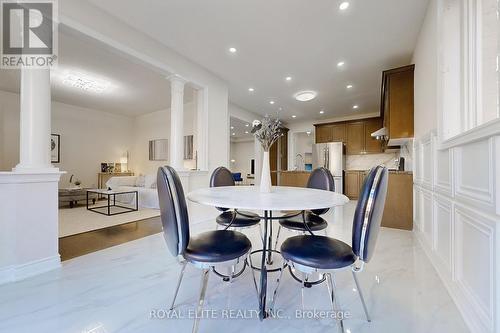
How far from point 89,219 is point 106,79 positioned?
284 cm

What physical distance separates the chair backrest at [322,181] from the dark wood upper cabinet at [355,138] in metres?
4.96

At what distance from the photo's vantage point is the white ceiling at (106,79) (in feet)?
11.3

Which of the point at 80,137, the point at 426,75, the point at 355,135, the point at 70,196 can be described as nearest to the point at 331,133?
the point at 355,135

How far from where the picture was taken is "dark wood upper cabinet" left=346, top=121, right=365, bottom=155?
6639 millimetres

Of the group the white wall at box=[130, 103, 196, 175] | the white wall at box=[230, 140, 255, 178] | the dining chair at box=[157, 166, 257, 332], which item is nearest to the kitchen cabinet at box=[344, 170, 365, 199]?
the white wall at box=[130, 103, 196, 175]

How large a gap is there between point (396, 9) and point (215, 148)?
3.24 m

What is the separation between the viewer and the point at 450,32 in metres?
1.83

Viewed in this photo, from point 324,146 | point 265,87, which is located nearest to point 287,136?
point 324,146

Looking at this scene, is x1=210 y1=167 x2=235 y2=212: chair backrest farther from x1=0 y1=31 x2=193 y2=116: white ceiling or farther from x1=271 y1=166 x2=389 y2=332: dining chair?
x1=0 y1=31 x2=193 y2=116: white ceiling

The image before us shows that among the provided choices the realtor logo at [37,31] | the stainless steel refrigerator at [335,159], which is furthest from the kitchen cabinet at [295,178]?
the realtor logo at [37,31]

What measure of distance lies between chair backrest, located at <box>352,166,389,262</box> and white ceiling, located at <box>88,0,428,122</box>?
2.20 m

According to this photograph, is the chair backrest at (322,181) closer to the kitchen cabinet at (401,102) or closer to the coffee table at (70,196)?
the kitchen cabinet at (401,102)

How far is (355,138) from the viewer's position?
672 centimetres

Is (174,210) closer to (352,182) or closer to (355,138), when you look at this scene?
(352,182)
